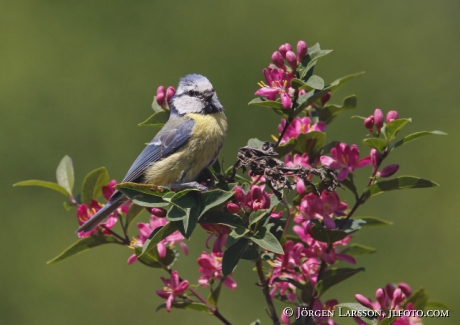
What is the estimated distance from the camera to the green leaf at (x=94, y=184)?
1.87 metres

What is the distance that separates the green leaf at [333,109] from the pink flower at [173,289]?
0.63 meters

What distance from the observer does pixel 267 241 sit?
1479 mm

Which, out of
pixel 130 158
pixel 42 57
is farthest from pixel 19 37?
pixel 130 158

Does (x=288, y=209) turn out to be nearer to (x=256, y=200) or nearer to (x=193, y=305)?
(x=256, y=200)

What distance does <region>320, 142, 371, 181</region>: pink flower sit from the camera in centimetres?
165

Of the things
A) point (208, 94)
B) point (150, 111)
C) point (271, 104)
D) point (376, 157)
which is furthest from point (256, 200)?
point (150, 111)

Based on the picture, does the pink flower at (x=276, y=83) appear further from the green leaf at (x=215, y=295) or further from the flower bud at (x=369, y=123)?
the green leaf at (x=215, y=295)

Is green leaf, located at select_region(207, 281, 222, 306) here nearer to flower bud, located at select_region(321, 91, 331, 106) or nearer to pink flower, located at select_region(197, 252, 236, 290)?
pink flower, located at select_region(197, 252, 236, 290)

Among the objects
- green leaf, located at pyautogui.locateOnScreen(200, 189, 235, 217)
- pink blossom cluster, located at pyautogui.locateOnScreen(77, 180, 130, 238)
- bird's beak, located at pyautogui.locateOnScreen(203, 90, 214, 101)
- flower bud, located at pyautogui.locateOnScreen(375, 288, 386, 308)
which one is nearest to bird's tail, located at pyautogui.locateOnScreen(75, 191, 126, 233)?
pink blossom cluster, located at pyautogui.locateOnScreen(77, 180, 130, 238)

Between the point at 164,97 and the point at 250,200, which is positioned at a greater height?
the point at 164,97

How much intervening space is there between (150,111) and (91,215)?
9.18 feet

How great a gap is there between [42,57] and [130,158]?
1200 millimetres

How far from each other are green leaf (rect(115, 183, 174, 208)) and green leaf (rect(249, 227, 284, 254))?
0.23m

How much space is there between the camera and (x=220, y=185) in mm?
1738
